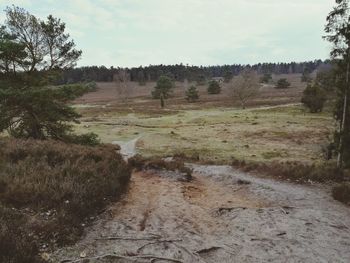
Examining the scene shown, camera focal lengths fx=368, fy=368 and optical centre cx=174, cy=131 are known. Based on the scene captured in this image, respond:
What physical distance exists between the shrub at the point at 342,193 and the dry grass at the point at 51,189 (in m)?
8.40

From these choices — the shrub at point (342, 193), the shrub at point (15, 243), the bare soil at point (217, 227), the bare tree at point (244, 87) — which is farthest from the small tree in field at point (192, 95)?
the shrub at point (15, 243)

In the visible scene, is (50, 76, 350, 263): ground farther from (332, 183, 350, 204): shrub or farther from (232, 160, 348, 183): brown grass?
(232, 160, 348, 183): brown grass

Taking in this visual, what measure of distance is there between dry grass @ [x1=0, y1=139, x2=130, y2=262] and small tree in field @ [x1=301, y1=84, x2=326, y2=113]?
5325 centimetres

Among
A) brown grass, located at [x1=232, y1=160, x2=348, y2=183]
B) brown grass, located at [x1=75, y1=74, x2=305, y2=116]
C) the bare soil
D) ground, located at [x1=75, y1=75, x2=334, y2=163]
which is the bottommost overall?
brown grass, located at [x1=75, y1=74, x2=305, y2=116]

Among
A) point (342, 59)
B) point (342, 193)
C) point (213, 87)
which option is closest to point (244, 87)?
point (213, 87)

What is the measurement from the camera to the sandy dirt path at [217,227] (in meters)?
9.00

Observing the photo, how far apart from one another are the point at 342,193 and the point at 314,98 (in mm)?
50510

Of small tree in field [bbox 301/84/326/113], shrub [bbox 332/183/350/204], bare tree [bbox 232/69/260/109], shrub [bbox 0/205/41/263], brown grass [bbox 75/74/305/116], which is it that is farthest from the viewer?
brown grass [bbox 75/74/305/116]

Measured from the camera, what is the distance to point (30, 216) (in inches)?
374

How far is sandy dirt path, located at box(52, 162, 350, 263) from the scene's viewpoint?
9000 mm

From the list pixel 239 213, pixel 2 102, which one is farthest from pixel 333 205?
pixel 2 102

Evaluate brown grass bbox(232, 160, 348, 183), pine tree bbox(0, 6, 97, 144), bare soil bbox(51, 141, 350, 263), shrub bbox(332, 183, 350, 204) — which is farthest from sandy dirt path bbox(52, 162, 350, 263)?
pine tree bbox(0, 6, 97, 144)

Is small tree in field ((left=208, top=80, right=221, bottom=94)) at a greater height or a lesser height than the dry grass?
lesser

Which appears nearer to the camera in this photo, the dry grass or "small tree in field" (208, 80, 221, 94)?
the dry grass
